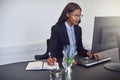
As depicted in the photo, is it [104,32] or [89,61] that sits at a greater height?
[104,32]

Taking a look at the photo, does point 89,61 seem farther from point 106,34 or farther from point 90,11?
point 90,11

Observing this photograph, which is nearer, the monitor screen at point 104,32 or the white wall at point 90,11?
the monitor screen at point 104,32

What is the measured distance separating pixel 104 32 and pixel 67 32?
0.76 metres

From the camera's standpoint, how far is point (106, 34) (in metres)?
1.97

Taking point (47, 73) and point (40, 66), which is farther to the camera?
point (40, 66)

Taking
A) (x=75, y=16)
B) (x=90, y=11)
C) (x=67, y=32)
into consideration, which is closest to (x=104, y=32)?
(x=75, y=16)

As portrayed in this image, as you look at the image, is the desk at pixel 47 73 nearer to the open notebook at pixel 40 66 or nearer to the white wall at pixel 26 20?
the open notebook at pixel 40 66

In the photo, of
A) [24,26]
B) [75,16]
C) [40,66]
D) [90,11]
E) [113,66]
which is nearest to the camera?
[40,66]

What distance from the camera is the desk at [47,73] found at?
1.67 m

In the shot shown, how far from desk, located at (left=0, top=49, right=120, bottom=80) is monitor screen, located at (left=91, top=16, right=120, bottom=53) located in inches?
7.7

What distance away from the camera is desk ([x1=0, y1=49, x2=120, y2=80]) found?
167 cm

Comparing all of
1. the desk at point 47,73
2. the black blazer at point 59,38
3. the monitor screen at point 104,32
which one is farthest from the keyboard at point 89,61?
the black blazer at point 59,38

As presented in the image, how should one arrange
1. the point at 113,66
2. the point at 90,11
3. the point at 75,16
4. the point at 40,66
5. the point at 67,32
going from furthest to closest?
the point at 90,11
the point at 67,32
the point at 75,16
the point at 113,66
the point at 40,66

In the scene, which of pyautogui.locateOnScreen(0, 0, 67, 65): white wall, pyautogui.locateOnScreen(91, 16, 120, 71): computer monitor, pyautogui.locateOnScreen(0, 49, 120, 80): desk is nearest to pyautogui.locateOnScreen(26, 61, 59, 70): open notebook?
pyautogui.locateOnScreen(0, 49, 120, 80): desk
